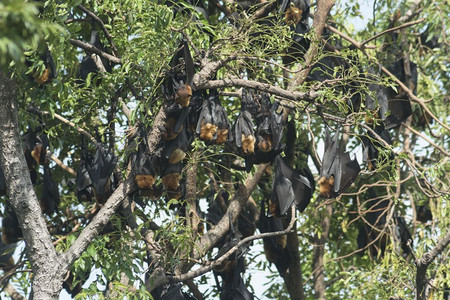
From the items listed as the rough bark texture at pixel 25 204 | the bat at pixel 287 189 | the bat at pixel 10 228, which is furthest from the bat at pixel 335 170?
the bat at pixel 10 228

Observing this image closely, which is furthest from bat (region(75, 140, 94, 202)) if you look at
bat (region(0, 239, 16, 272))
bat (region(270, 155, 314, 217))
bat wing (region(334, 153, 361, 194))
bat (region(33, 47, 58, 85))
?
bat wing (region(334, 153, 361, 194))

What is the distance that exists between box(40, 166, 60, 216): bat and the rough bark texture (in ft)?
6.91

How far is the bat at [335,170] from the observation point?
6402mm

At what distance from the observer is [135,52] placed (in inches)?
215

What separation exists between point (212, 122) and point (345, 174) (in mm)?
1340

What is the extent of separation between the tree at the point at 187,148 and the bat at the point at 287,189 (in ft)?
0.05

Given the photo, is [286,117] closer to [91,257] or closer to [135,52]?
[135,52]

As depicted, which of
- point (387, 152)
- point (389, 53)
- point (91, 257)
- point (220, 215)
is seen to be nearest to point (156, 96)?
point (91, 257)

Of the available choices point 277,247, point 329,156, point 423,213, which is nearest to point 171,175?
point 329,156

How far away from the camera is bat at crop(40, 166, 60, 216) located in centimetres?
693

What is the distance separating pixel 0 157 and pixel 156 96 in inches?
45.7

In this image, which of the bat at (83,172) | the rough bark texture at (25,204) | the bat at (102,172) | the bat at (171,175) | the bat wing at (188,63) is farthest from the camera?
the bat at (83,172)

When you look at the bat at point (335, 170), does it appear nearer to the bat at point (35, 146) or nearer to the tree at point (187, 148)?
the tree at point (187, 148)

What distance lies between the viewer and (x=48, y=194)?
22.7 feet
